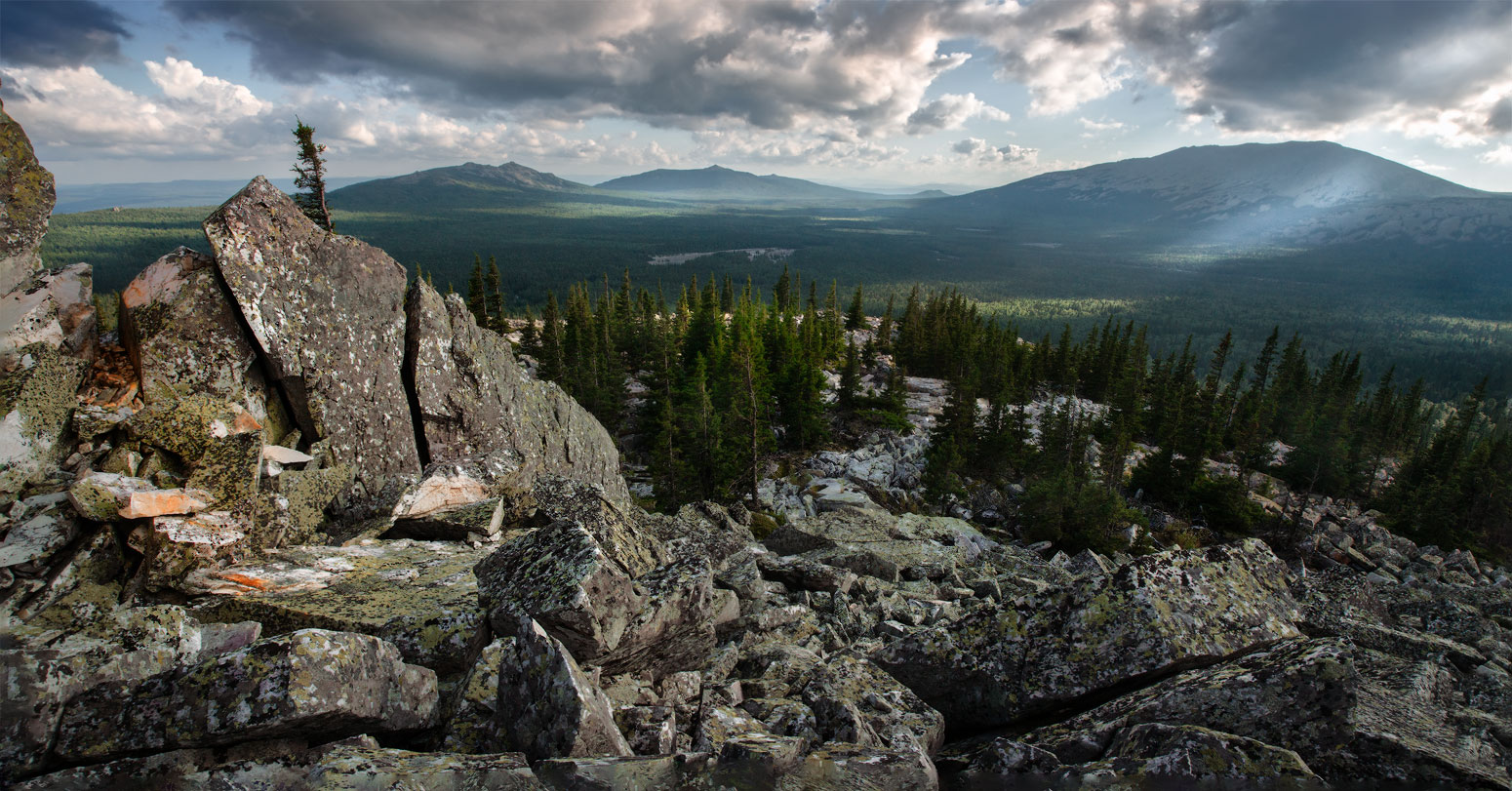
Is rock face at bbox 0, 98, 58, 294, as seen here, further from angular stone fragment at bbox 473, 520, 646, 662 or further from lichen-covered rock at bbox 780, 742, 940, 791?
lichen-covered rock at bbox 780, 742, 940, 791

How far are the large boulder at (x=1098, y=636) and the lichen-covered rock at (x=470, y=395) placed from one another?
8.99 m

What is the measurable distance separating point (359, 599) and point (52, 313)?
902cm

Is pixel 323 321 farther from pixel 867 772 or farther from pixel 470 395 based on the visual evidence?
pixel 867 772

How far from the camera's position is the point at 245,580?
7789 mm

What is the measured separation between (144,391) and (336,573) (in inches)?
248

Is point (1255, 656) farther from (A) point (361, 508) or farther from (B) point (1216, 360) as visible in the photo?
(B) point (1216, 360)

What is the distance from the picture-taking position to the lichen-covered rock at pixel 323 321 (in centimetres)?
1313

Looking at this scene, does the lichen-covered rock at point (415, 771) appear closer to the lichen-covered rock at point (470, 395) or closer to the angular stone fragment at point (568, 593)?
the angular stone fragment at point (568, 593)

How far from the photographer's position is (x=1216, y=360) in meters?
81.1

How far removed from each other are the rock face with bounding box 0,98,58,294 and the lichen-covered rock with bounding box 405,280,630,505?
21.8 ft

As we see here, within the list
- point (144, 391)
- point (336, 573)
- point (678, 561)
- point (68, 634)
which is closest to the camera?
point (68, 634)

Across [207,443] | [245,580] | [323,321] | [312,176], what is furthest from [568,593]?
[312,176]

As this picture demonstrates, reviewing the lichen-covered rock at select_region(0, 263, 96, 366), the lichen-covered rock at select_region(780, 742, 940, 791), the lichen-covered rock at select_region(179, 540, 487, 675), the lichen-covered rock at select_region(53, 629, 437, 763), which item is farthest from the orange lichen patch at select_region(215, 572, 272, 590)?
the lichen-covered rock at select_region(780, 742, 940, 791)

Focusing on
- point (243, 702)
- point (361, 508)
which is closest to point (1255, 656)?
point (243, 702)
